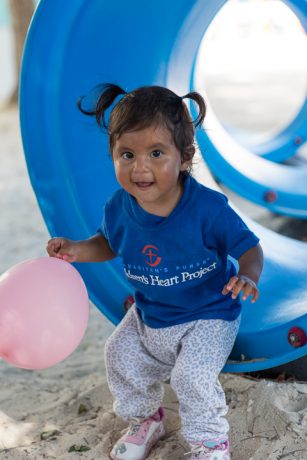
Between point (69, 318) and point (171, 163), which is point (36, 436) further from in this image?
point (171, 163)

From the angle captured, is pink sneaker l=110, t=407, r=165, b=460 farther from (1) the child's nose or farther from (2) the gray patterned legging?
(1) the child's nose

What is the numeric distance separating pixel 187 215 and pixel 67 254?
39 centimetres

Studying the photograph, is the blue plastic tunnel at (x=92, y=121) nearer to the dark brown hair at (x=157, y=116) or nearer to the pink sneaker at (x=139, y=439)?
the pink sneaker at (x=139, y=439)

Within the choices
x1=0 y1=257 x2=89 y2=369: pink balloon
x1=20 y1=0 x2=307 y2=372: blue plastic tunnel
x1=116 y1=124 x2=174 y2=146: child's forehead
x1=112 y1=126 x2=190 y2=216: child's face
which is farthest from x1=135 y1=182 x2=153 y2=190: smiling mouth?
x1=20 y1=0 x2=307 y2=372: blue plastic tunnel

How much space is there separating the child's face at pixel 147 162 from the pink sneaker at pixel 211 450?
672 millimetres

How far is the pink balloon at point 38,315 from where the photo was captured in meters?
1.79

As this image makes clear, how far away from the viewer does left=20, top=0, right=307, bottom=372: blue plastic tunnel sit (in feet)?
7.40

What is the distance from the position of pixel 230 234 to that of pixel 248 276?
0.43ft

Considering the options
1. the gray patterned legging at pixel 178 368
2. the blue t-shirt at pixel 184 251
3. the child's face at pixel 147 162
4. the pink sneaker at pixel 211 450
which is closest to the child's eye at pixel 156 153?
the child's face at pixel 147 162

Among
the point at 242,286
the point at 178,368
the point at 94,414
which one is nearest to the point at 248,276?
the point at 242,286

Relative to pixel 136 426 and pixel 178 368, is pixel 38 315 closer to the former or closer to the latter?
pixel 178 368

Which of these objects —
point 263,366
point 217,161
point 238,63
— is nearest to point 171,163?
point 263,366

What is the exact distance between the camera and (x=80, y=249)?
2.14 m

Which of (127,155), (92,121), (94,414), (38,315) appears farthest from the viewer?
(92,121)
